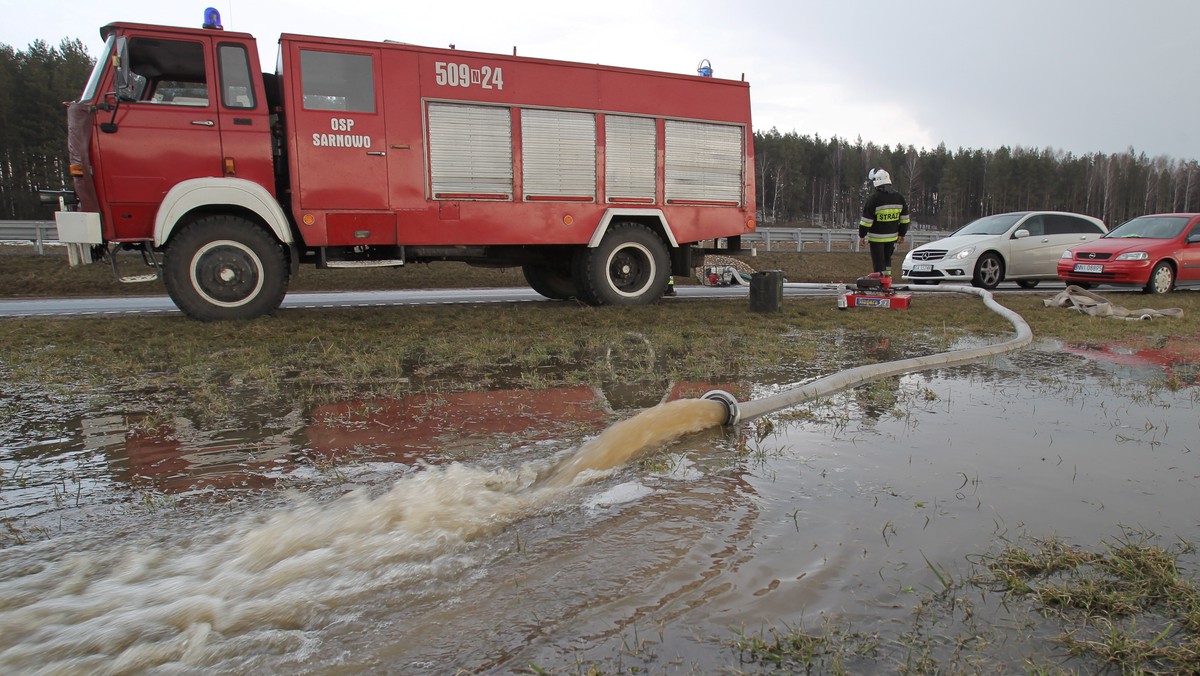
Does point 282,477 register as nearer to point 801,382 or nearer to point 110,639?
point 110,639

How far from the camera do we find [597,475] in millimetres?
2967

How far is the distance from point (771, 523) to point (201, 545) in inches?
74.9

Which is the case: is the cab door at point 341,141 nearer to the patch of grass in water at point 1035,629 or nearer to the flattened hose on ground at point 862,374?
the flattened hose on ground at point 862,374

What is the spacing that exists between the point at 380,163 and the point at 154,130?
223 centimetres

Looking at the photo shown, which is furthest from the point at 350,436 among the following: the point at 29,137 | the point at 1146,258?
the point at 29,137

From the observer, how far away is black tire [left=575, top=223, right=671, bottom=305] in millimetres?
9445

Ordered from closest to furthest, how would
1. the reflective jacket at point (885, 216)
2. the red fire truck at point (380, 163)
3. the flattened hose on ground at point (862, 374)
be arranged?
the flattened hose on ground at point (862, 374) < the red fire truck at point (380, 163) < the reflective jacket at point (885, 216)

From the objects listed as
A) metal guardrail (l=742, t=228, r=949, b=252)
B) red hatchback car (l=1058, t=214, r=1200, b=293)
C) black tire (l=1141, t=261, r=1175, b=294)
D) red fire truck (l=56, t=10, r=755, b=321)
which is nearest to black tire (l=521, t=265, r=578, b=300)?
red fire truck (l=56, t=10, r=755, b=321)

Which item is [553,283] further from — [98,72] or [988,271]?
[988,271]

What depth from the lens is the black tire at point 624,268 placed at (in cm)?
945

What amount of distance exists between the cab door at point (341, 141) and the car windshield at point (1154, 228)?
1295 centimetres

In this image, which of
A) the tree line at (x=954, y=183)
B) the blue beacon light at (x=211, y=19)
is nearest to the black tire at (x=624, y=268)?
the blue beacon light at (x=211, y=19)

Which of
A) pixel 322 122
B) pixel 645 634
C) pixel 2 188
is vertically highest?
pixel 2 188

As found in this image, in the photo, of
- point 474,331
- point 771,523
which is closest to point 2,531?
point 771,523
